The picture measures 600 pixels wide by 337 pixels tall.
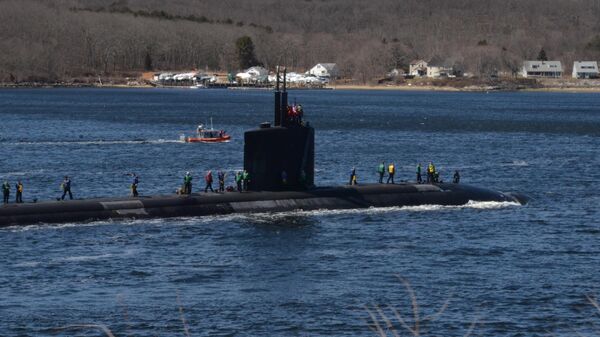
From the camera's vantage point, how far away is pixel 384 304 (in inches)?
1367

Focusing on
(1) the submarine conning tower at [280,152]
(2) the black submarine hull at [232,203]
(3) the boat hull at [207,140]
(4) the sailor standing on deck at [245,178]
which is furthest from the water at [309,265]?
(3) the boat hull at [207,140]

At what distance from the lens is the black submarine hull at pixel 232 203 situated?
145 feet

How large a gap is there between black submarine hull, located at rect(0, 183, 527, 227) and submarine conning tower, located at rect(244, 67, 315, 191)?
1.77ft

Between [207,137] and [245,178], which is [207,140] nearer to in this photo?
[207,137]

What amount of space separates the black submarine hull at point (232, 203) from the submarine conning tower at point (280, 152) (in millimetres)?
539

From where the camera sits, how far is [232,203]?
46969mm

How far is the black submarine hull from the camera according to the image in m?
44.2

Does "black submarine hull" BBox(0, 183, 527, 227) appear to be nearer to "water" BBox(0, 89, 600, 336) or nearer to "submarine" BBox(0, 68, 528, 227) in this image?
"submarine" BBox(0, 68, 528, 227)

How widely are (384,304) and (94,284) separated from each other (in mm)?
9312

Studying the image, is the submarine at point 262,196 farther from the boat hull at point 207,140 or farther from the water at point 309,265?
the boat hull at point 207,140

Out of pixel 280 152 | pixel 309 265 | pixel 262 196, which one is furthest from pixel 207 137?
pixel 309 265

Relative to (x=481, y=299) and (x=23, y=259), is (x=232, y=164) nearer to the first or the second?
(x=23, y=259)

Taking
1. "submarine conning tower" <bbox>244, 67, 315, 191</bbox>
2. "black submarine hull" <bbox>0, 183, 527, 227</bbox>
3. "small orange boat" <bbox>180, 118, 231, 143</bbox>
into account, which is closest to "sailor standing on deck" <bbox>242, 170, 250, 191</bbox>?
"submarine conning tower" <bbox>244, 67, 315, 191</bbox>

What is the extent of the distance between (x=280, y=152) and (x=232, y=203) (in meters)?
2.88
